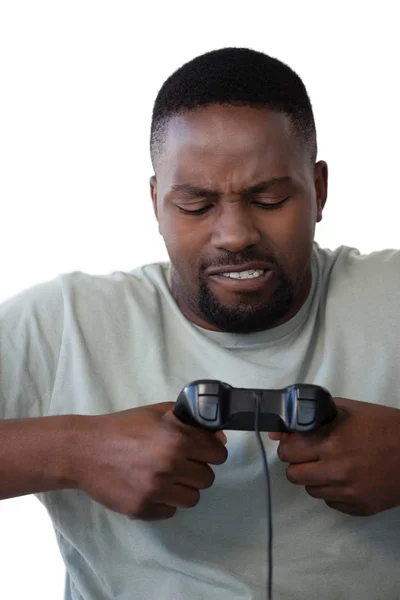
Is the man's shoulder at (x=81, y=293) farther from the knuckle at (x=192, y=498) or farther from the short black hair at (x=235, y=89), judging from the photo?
the knuckle at (x=192, y=498)

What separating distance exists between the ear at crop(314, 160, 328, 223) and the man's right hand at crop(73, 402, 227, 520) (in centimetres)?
48

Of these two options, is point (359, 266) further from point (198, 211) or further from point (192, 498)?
point (192, 498)

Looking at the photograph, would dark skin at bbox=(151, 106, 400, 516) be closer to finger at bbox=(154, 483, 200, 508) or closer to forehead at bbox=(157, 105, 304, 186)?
forehead at bbox=(157, 105, 304, 186)

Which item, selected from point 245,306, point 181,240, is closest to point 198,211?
point 181,240

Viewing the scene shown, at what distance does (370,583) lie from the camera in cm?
124

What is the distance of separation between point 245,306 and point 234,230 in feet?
0.41

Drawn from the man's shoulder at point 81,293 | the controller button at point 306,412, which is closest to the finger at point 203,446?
the controller button at point 306,412

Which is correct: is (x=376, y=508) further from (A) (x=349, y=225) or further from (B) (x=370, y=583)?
(A) (x=349, y=225)

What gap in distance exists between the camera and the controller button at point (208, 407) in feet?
3.16

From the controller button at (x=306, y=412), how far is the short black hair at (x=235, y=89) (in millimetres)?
478

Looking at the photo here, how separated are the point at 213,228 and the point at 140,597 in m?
0.51

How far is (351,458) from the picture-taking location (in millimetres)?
1060

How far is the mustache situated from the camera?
1.22 metres

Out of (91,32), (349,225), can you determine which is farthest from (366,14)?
(91,32)
